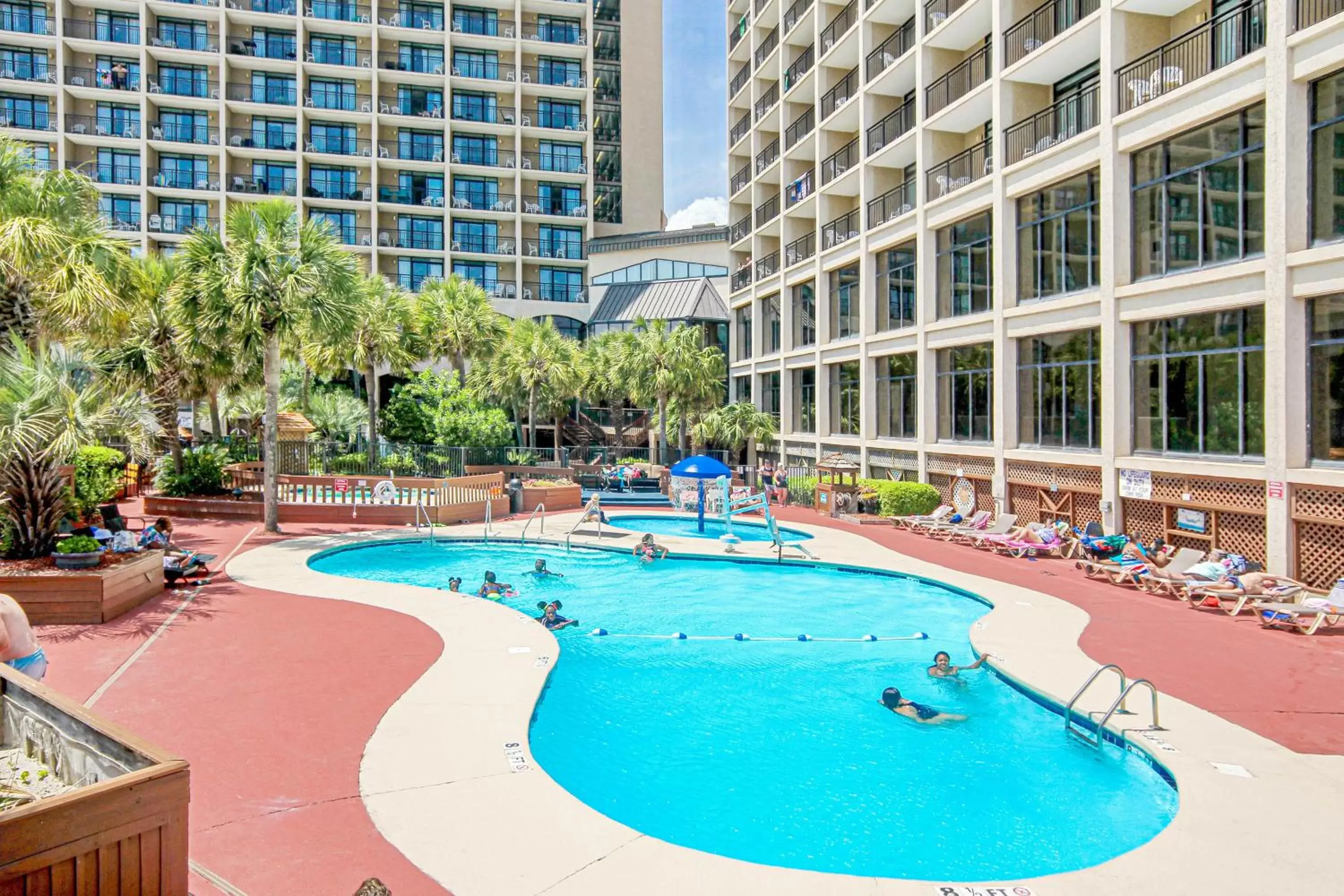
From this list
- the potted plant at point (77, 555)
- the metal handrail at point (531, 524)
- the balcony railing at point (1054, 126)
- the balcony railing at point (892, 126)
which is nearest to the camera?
the potted plant at point (77, 555)

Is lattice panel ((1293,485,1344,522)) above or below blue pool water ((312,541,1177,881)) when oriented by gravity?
above

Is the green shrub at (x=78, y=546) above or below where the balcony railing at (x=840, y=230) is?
below

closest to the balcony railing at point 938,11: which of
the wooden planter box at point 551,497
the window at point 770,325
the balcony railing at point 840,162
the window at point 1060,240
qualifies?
the balcony railing at point 840,162

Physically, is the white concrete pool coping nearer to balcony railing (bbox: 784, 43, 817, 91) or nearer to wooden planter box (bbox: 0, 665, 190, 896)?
wooden planter box (bbox: 0, 665, 190, 896)

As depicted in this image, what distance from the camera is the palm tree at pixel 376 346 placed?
29641 millimetres

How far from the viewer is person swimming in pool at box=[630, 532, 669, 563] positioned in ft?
70.1

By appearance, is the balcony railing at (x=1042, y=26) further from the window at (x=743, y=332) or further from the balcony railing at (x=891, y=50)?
the window at (x=743, y=332)

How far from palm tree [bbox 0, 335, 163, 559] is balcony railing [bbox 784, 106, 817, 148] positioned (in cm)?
3106

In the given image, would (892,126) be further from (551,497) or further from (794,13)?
(551,497)

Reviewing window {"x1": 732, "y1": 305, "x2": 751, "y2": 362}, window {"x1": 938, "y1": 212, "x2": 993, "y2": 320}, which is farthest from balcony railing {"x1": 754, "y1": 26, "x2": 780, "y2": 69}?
window {"x1": 938, "y1": 212, "x2": 993, "y2": 320}

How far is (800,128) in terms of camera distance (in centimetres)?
3956

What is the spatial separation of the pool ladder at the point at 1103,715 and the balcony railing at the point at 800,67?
111 feet

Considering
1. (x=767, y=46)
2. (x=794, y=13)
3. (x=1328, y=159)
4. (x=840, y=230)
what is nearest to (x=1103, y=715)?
(x=1328, y=159)

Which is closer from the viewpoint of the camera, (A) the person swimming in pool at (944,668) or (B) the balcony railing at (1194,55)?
(A) the person swimming in pool at (944,668)
